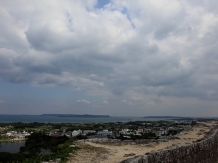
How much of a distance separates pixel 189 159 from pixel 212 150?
279 centimetres

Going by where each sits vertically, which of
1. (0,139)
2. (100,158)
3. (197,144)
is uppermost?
(197,144)

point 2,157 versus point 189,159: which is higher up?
point 189,159

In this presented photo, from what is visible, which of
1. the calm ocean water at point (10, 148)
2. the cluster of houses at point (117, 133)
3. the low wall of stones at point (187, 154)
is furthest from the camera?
the calm ocean water at point (10, 148)

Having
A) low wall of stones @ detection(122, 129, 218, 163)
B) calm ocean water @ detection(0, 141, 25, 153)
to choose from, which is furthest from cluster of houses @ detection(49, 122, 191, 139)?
low wall of stones @ detection(122, 129, 218, 163)

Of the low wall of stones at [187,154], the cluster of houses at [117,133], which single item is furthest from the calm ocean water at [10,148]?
the low wall of stones at [187,154]

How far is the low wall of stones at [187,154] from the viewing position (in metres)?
7.62

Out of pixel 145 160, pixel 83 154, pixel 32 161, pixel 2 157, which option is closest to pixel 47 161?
pixel 32 161

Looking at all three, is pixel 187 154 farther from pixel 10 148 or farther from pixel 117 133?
pixel 117 133

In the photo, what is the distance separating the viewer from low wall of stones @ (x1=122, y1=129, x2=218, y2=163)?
762 cm

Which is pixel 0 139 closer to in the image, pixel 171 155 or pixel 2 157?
pixel 2 157

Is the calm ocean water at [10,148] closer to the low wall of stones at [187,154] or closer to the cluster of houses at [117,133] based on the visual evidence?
the cluster of houses at [117,133]

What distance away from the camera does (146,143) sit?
16.9 meters

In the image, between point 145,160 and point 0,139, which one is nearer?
point 145,160

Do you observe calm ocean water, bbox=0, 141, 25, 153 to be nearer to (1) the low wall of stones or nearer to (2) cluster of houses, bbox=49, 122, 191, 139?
(2) cluster of houses, bbox=49, 122, 191, 139
